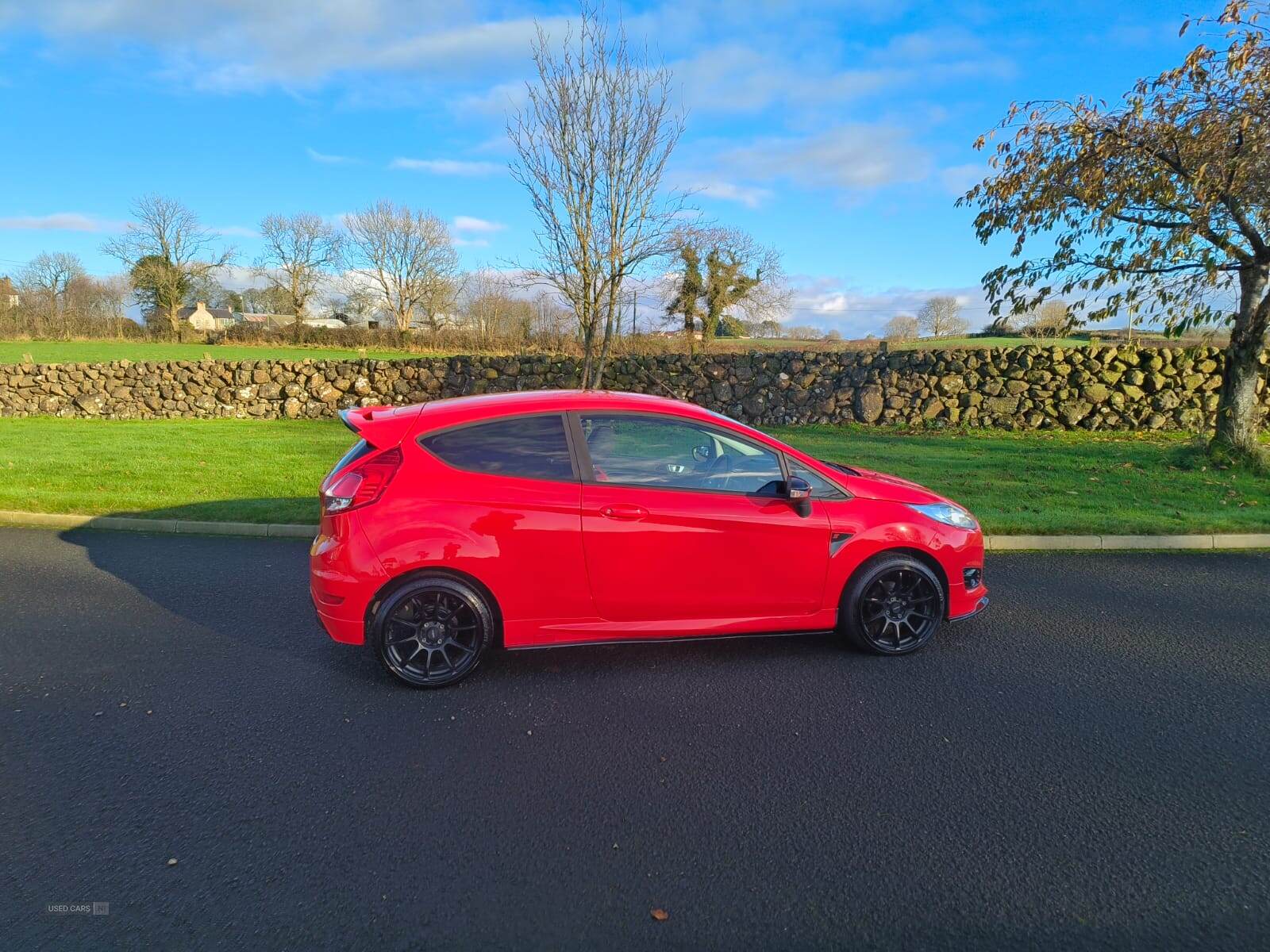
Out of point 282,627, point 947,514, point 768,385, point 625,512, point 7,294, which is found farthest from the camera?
point 7,294

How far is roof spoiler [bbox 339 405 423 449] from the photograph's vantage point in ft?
14.3

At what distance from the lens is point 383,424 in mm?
4477

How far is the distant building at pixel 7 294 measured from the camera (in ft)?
179

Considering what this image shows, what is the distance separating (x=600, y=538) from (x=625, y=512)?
20 cm

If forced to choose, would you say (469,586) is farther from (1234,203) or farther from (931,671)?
(1234,203)

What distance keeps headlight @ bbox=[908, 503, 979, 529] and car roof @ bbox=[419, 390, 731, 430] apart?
4.07 feet

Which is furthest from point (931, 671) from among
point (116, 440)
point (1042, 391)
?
point (116, 440)

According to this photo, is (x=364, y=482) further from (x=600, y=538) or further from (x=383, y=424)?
(x=600, y=538)

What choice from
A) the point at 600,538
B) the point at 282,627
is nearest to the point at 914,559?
the point at 600,538

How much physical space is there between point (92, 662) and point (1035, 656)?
5.71 m

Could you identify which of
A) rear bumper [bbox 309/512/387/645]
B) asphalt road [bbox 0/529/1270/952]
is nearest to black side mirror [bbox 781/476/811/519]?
asphalt road [bbox 0/529/1270/952]

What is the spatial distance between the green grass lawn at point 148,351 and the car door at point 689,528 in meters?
33.2

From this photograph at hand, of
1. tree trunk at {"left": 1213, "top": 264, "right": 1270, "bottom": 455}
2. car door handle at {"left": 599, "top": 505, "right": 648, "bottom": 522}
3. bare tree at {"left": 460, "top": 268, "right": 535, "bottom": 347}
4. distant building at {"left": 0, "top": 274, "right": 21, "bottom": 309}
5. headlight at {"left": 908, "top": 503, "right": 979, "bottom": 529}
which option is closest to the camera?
Result: car door handle at {"left": 599, "top": 505, "right": 648, "bottom": 522}

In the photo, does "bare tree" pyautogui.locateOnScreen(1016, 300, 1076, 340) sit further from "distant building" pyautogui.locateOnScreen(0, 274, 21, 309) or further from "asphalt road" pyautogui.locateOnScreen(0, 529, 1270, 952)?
"distant building" pyautogui.locateOnScreen(0, 274, 21, 309)
